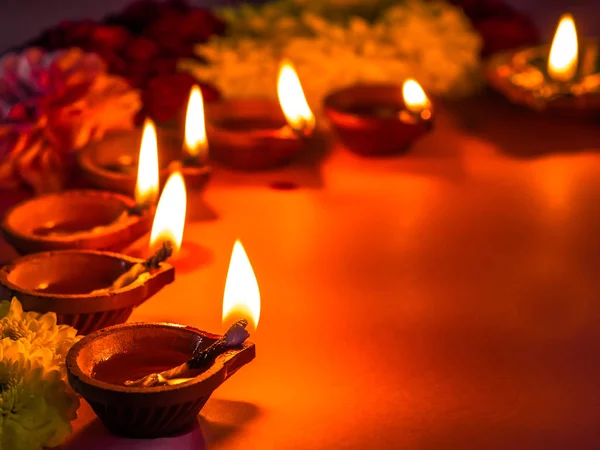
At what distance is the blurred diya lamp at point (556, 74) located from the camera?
150 cm

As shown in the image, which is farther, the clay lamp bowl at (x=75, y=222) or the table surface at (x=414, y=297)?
the clay lamp bowl at (x=75, y=222)

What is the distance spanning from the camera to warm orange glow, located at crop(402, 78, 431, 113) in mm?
1395

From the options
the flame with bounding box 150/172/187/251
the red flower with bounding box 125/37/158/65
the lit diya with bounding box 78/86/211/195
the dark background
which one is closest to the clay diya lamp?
the lit diya with bounding box 78/86/211/195

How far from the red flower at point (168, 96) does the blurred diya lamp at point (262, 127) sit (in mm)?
44

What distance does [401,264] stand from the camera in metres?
1.14

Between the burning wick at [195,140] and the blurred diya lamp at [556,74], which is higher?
the blurred diya lamp at [556,74]

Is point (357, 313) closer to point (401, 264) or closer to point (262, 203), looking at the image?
point (401, 264)

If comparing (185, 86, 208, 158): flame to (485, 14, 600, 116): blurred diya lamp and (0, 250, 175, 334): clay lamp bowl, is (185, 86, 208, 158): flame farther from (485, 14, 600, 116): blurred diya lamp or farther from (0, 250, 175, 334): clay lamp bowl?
(485, 14, 600, 116): blurred diya lamp

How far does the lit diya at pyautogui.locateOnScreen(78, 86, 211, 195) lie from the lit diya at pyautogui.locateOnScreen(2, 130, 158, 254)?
0.05 m

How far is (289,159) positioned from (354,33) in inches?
14.0

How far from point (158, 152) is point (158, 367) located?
1.75 ft

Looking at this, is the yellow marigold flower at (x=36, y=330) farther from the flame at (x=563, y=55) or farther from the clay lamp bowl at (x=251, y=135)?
the flame at (x=563, y=55)

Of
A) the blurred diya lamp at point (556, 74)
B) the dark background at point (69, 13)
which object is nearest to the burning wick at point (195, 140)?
the blurred diya lamp at point (556, 74)

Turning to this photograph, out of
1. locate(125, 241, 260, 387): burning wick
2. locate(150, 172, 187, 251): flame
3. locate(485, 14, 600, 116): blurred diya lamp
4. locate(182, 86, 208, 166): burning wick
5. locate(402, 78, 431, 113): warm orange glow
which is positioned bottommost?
locate(125, 241, 260, 387): burning wick
